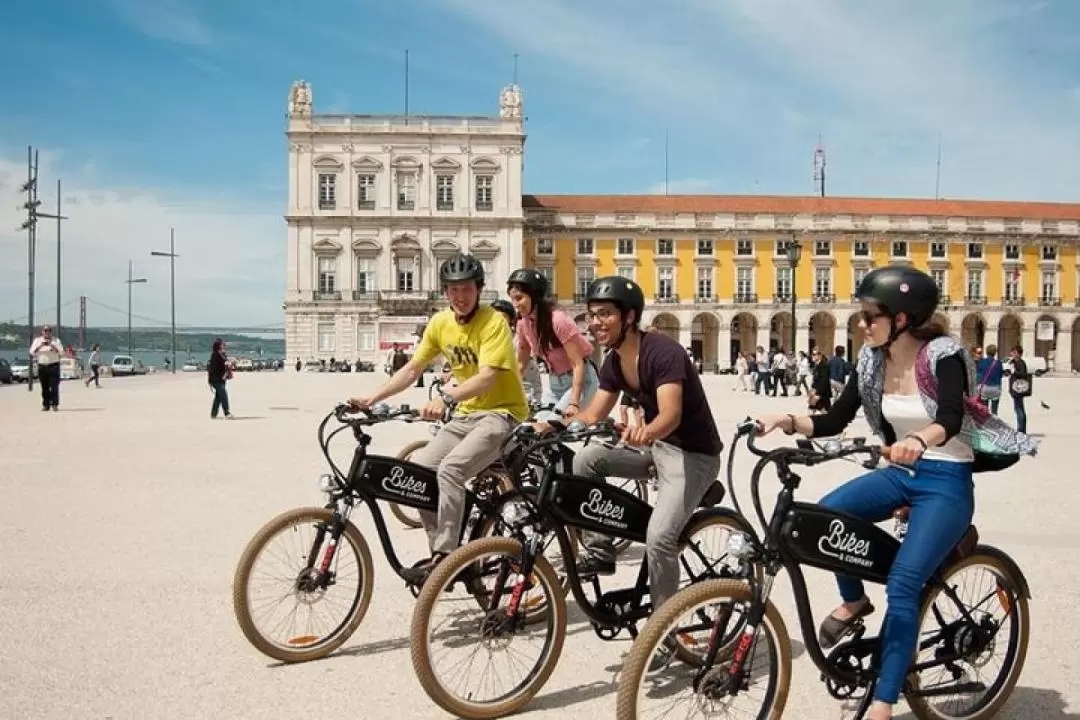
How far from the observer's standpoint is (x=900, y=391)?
11.0 feet

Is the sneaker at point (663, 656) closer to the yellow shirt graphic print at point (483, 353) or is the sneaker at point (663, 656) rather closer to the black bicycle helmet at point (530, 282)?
the yellow shirt graphic print at point (483, 353)

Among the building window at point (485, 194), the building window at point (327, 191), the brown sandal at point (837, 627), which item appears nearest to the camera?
the brown sandal at point (837, 627)

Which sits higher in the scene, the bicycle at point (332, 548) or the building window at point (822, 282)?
the building window at point (822, 282)

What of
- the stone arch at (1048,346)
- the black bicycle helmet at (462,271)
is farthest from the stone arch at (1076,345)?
the black bicycle helmet at (462,271)

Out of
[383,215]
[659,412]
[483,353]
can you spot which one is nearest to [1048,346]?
[383,215]

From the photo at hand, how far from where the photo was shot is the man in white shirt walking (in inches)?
706

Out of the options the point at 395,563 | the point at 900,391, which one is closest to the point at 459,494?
the point at 395,563

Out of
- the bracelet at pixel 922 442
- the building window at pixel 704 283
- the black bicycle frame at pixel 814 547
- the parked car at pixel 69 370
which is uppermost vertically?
the building window at pixel 704 283

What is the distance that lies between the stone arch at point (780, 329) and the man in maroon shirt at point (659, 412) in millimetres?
63405

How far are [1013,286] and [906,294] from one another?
7266 centimetres

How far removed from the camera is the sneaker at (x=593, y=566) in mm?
4012

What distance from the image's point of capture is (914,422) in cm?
328

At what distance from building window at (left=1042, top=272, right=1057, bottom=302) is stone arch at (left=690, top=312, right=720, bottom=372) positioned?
80.3ft

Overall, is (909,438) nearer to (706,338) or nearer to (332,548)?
(332,548)
